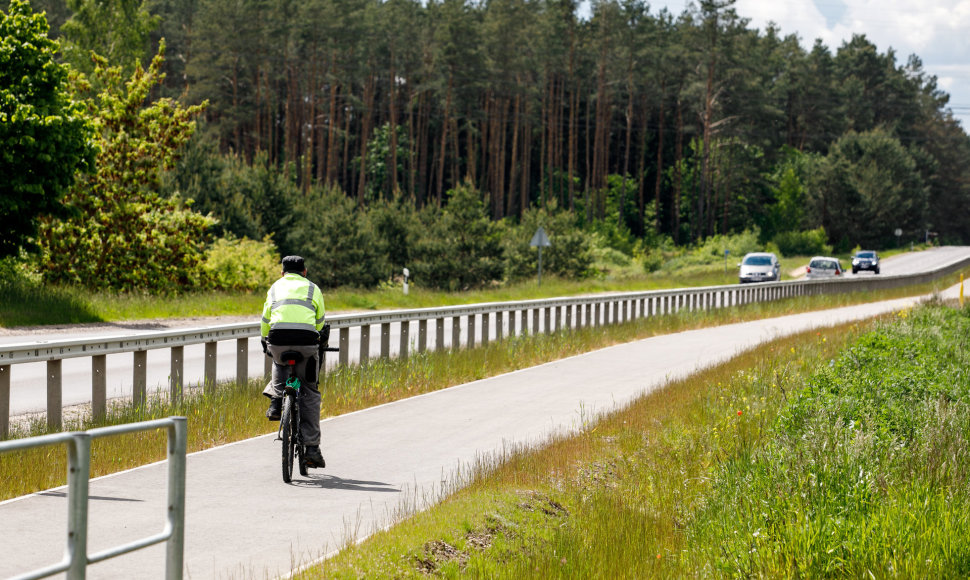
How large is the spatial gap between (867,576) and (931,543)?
633 millimetres

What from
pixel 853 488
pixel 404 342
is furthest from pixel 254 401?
pixel 853 488

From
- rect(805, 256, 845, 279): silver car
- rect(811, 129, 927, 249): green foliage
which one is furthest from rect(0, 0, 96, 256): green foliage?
rect(811, 129, 927, 249): green foliage

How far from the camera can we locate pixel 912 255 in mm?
107250

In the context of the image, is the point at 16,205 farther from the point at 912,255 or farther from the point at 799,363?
the point at 912,255

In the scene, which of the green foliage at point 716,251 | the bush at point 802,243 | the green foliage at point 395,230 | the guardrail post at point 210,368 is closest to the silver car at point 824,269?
the green foliage at point 716,251

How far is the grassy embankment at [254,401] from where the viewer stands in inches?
301

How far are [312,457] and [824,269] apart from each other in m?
58.9

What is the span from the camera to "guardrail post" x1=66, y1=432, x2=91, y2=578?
421 centimetres

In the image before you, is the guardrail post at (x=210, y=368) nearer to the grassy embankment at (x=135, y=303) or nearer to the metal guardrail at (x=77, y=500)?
the metal guardrail at (x=77, y=500)

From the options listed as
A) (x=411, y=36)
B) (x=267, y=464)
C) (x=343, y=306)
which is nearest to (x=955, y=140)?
(x=411, y=36)

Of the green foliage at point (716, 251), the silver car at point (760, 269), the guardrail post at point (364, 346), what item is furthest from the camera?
the green foliage at point (716, 251)

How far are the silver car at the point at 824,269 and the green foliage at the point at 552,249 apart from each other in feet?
43.4

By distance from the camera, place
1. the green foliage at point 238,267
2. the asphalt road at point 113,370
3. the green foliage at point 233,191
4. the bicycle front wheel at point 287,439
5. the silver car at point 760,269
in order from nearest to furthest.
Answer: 1. the bicycle front wheel at point 287,439
2. the asphalt road at point 113,370
3. the green foliage at point 238,267
4. the green foliage at point 233,191
5. the silver car at point 760,269

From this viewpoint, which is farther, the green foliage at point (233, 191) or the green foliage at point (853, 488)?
the green foliage at point (233, 191)
